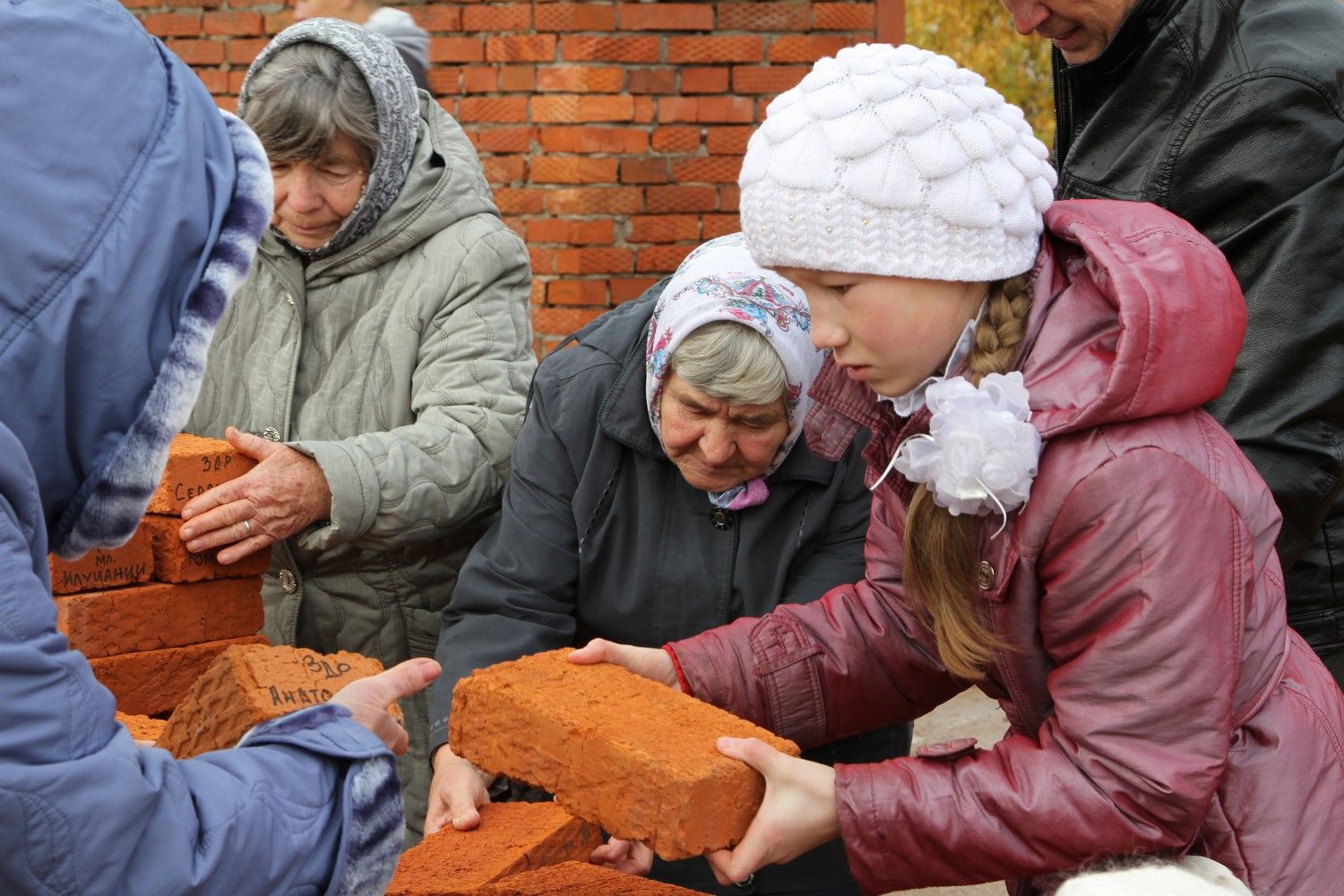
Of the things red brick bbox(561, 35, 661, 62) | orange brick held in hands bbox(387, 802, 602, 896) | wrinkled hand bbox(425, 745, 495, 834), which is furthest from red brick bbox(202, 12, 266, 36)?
orange brick held in hands bbox(387, 802, 602, 896)

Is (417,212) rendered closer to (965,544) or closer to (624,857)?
(624,857)

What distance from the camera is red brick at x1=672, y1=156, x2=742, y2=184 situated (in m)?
6.07

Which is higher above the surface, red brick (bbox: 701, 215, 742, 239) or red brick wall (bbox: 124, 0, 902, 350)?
red brick wall (bbox: 124, 0, 902, 350)

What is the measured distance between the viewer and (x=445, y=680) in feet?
9.61

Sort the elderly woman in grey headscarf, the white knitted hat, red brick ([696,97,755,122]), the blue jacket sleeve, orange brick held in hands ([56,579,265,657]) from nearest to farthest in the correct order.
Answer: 1. the blue jacket sleeve
2. the white knitted hat
3. orange brick held in hands ([56,579,265,657])
4. the elderly woman in grey headscarf
5. red brick ([696,97,755,122])

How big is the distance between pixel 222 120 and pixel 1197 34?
5.82ft

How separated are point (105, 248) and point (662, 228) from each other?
187 inches

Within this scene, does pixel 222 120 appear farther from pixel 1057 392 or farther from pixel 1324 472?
pixel 1324 472

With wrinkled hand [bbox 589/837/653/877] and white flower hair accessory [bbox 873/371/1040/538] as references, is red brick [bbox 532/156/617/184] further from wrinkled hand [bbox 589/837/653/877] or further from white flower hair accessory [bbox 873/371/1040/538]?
white flower hair accessory [bbox 873/371/1040/538]

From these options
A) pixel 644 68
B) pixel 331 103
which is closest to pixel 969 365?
pixel 331 103

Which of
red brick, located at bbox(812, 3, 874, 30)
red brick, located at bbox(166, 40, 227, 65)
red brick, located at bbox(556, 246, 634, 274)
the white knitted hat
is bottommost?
red brick, located at bbox(556, 246, 634, 274)

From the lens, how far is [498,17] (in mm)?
6074

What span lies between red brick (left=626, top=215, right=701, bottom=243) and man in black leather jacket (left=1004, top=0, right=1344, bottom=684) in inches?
138

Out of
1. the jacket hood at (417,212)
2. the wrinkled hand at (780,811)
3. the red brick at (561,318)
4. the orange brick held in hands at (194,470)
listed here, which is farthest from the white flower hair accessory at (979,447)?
the red brick at (561,318)
